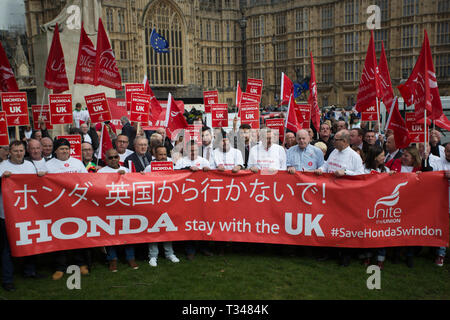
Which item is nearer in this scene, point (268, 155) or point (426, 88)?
point (426, 88)

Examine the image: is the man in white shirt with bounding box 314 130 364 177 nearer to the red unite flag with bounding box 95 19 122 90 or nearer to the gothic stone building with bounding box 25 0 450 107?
the red unite flag with bounding box 95 19 122 90

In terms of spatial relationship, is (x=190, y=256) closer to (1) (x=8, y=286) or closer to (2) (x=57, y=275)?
(2) (x=57, y=275)

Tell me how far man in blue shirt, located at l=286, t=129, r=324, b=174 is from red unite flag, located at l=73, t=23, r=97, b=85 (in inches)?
202

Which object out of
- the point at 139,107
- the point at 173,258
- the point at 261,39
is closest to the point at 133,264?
the point at 173,258

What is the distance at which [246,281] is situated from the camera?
5238mm

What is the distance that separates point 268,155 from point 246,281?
2371 mm

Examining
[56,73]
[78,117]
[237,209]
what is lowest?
[237,209]

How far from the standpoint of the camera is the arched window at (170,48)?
150 feet

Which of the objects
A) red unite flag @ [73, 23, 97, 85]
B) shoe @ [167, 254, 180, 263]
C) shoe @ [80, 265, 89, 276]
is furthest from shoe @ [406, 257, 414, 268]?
red unite flag @ [73, 23, 97, 85]

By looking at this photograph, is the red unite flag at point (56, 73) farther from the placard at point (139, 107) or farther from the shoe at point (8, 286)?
the shoe at point (8, 286)

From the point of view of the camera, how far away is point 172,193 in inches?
229

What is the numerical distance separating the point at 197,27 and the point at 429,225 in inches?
1894
